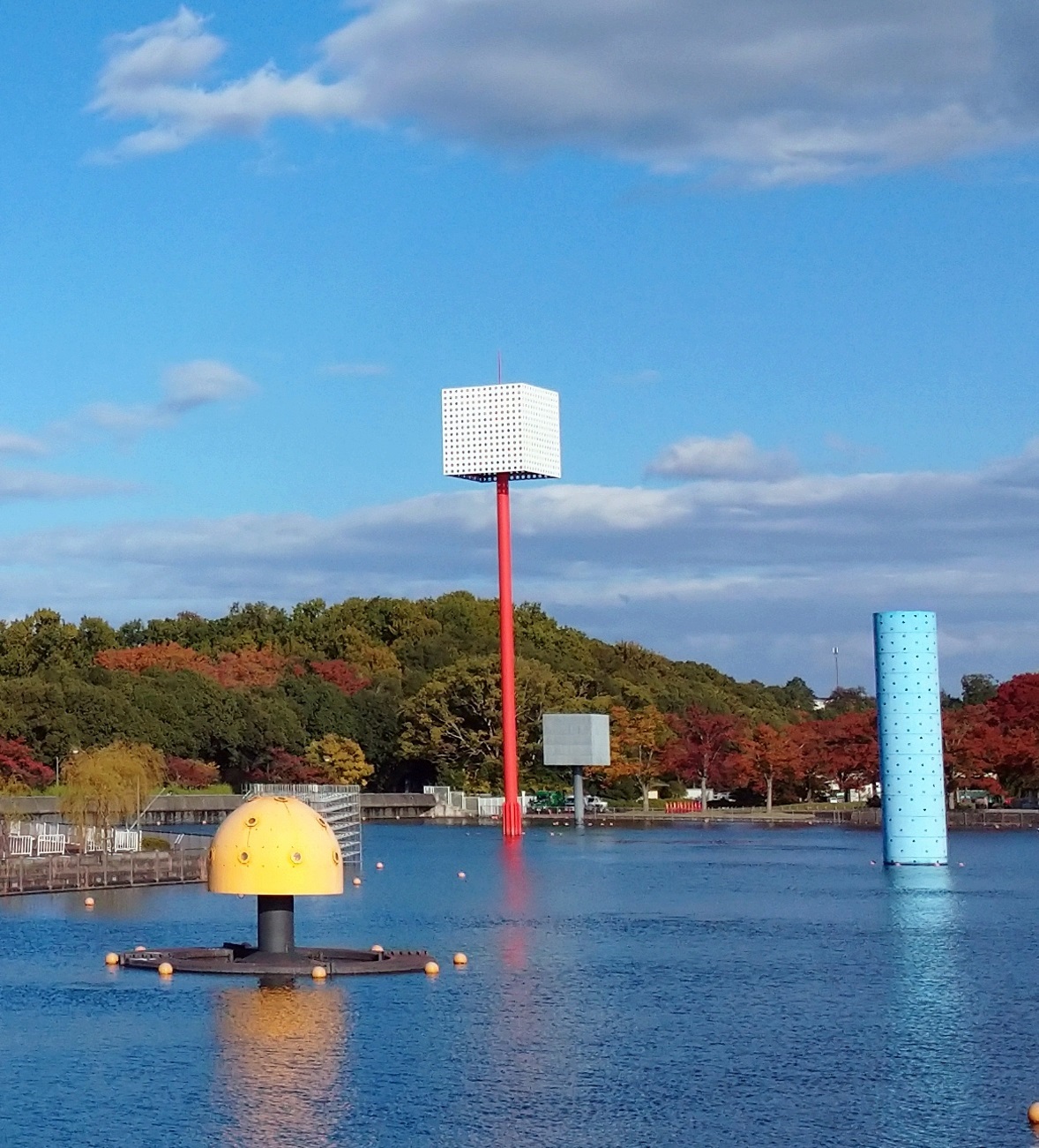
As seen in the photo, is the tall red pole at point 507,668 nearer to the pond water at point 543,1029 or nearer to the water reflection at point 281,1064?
the pond water at point 543,1029

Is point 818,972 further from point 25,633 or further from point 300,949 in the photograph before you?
point 25,633

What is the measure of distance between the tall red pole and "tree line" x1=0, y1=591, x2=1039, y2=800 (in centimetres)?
2249

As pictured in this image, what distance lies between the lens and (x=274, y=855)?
31.6 meters

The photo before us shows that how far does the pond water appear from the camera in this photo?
21422 millimetres

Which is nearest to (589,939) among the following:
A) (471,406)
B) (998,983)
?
(998,983)

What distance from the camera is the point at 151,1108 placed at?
21797 mm

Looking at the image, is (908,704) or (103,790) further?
(908,704)

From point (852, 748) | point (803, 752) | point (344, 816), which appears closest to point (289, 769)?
point (803, 752)

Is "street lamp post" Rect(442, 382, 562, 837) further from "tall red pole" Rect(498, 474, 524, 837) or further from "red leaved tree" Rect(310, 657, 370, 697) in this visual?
"red leaved tree" Rect(310, 657, 370, 697)

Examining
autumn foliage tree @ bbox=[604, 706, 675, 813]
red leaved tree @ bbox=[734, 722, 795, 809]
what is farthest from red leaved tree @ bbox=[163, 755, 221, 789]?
red leaved tree @ bbox=[734, 722, 795, 809]

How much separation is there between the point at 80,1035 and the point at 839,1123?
1095 cm

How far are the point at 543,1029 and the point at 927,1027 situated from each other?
5.92 m

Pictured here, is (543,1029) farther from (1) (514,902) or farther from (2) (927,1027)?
(1) (514,902)

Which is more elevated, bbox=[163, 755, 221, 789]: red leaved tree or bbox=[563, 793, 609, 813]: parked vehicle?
bbox=[163, 755, 221, 789]: red leaved tree
